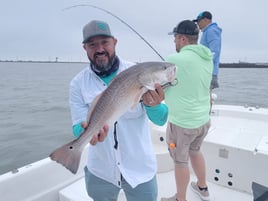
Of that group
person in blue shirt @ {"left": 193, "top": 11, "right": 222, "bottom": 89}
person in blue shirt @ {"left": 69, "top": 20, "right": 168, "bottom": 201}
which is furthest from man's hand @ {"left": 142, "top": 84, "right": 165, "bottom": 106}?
person in blue shirt @ {"left": 193, "top": 11, "right": 222, "bottom": 89}

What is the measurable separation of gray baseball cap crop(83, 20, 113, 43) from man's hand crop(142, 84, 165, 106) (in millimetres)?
565

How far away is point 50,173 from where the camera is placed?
3.24 m

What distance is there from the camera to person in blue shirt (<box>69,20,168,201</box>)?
1988 mm

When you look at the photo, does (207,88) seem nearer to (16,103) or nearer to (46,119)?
(46,119)

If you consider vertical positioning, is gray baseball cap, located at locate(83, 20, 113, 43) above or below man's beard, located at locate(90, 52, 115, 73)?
above

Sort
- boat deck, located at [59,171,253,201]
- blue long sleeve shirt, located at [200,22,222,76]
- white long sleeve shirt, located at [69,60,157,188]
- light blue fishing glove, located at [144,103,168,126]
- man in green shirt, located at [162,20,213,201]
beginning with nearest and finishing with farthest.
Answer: light blue fishing glove, located at [144,103,168,126], white long sleeve shirt, located at [69,60,157,188], man in green shirt, located at [162,20,213,201], boat deck, located at [59,171,253,201], blue long sleeve shirt, located at [200,22,222,76]

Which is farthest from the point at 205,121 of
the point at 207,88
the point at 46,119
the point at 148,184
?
the point at 46,119

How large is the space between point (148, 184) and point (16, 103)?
48.3 feet

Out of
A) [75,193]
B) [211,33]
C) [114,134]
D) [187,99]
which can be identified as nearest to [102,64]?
[114,134]

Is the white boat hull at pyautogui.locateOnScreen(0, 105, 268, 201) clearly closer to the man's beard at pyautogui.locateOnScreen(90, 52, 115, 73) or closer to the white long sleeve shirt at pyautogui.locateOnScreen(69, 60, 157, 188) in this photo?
the white long sleeve shirt at pyautogui.locateOnScreen(69, 60, 157, 188)

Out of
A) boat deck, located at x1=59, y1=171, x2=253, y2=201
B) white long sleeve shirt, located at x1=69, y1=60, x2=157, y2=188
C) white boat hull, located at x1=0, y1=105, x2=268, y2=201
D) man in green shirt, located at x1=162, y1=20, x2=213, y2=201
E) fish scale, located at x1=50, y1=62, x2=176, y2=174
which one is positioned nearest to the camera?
fish scale, located at x1=50, y1=62, x2=176, y2=174

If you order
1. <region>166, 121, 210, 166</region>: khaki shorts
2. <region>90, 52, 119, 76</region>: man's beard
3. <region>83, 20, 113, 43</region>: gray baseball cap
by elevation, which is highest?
<region>83, 20, 113, 43</region>: gray baseball cap

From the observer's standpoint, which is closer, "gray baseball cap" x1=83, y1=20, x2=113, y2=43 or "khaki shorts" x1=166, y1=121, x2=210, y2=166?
"gray baseball cap" x1=83, y1=20, x2=113, y2=43

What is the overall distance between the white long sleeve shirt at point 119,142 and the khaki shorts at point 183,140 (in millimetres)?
829
